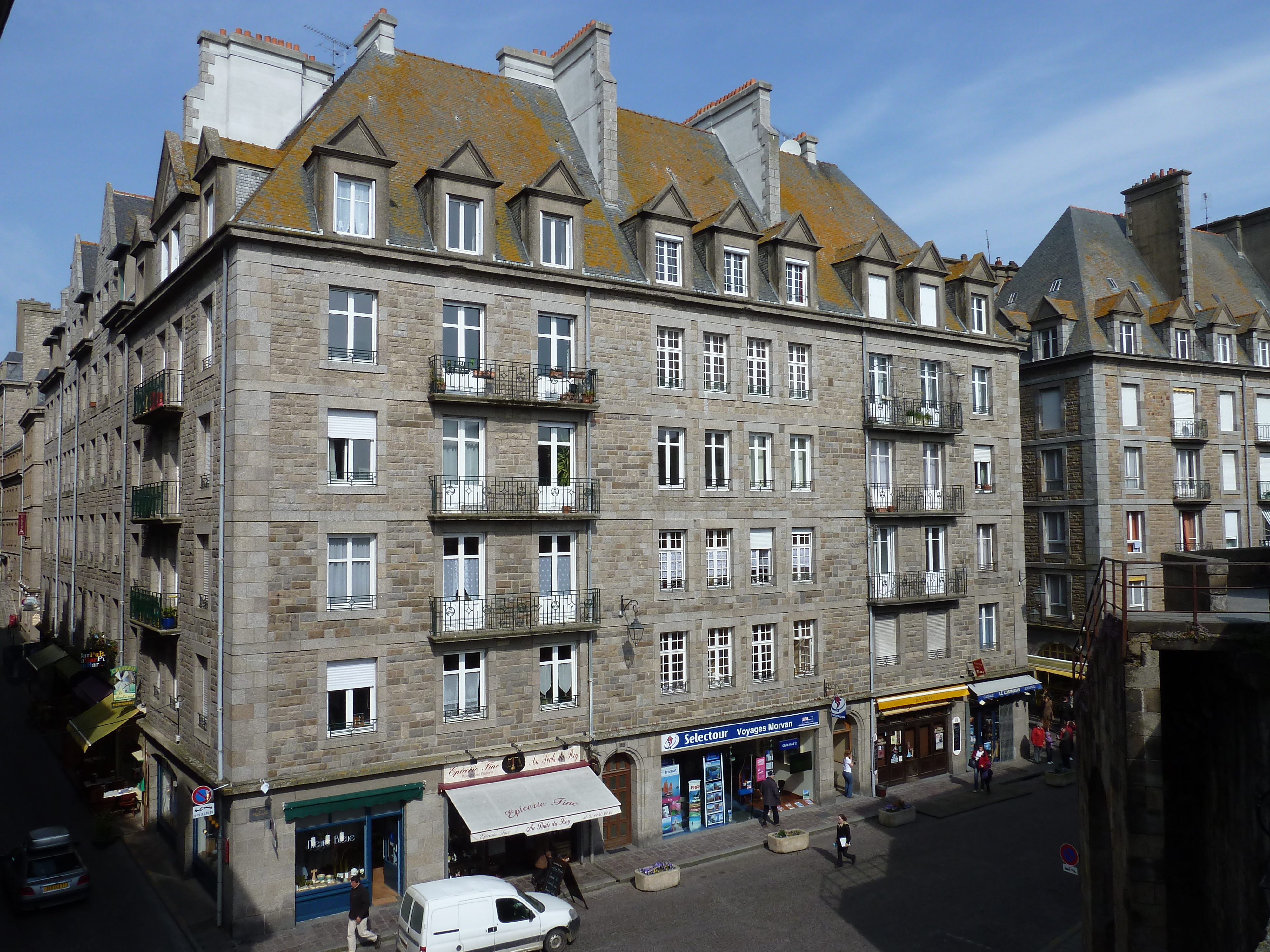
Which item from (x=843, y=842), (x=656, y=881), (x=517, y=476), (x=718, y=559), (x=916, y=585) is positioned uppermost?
(x=517, y=476)

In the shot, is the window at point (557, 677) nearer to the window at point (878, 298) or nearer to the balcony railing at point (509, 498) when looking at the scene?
the balcony railing at point (509, 498)

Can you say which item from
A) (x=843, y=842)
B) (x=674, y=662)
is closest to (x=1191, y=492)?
(x=843, y=842)

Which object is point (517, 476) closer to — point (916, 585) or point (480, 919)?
point (480, 919)

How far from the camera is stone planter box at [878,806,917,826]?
27250 millimetres

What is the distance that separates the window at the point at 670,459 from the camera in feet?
86.8

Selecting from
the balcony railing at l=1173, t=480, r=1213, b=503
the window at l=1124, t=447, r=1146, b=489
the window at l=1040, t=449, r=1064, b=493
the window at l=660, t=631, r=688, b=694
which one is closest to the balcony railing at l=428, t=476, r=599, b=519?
the window at l=660, t=631, r=688, b=694

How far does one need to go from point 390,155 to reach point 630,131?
1015 cm

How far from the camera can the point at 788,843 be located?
994 inches

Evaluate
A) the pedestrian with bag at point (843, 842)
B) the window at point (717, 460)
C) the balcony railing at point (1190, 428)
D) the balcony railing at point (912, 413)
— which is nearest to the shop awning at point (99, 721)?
the window at point (717, 460)

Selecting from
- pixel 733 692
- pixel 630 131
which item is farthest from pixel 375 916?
pixel 630 131

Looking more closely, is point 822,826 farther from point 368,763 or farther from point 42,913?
point 42,913

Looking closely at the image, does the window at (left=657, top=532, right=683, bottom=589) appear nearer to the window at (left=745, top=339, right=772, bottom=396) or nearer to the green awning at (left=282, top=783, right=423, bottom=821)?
the window at (left=745, top=339, right=772, bottom=396)

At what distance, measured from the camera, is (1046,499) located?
136 feet

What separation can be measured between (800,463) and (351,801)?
1619cm
